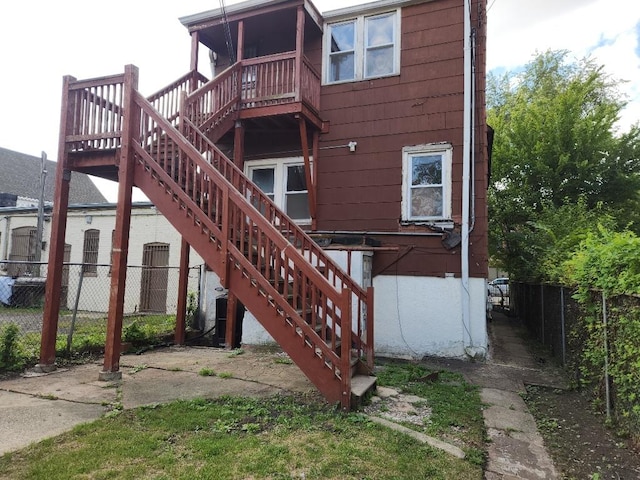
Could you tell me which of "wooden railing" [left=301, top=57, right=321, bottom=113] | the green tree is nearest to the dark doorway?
"wooden railing" [left=301, top=57, right=321, bottom=113]

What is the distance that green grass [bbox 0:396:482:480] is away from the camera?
8.87 feet

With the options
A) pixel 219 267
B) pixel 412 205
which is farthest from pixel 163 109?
pixel 412 205

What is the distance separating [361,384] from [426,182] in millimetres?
4761

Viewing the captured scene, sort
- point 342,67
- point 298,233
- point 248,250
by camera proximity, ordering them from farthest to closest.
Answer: point 342,67 < point 298,233 < point 248,250

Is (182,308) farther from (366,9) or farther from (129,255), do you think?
(366,9)

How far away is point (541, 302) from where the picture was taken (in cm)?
840

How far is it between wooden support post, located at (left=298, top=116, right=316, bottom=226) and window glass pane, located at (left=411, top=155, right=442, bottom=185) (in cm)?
208

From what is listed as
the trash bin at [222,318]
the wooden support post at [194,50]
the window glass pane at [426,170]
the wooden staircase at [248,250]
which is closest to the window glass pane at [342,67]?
the window glass pane at [426,170]

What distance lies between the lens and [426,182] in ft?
25.8

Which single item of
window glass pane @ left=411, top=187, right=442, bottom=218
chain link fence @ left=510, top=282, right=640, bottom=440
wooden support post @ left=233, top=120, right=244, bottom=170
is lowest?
chain link fence @ left=510, top=282, right=640, bottom=440

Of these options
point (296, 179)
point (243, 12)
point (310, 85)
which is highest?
point (243, 12)

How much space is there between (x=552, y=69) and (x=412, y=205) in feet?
68.0

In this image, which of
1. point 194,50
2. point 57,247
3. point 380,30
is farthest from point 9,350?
point 380,30

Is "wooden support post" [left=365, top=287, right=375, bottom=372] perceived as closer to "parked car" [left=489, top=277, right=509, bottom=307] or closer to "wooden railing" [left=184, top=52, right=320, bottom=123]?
"wooden railing" [left=184, top=52, right=320, bottom=123]
